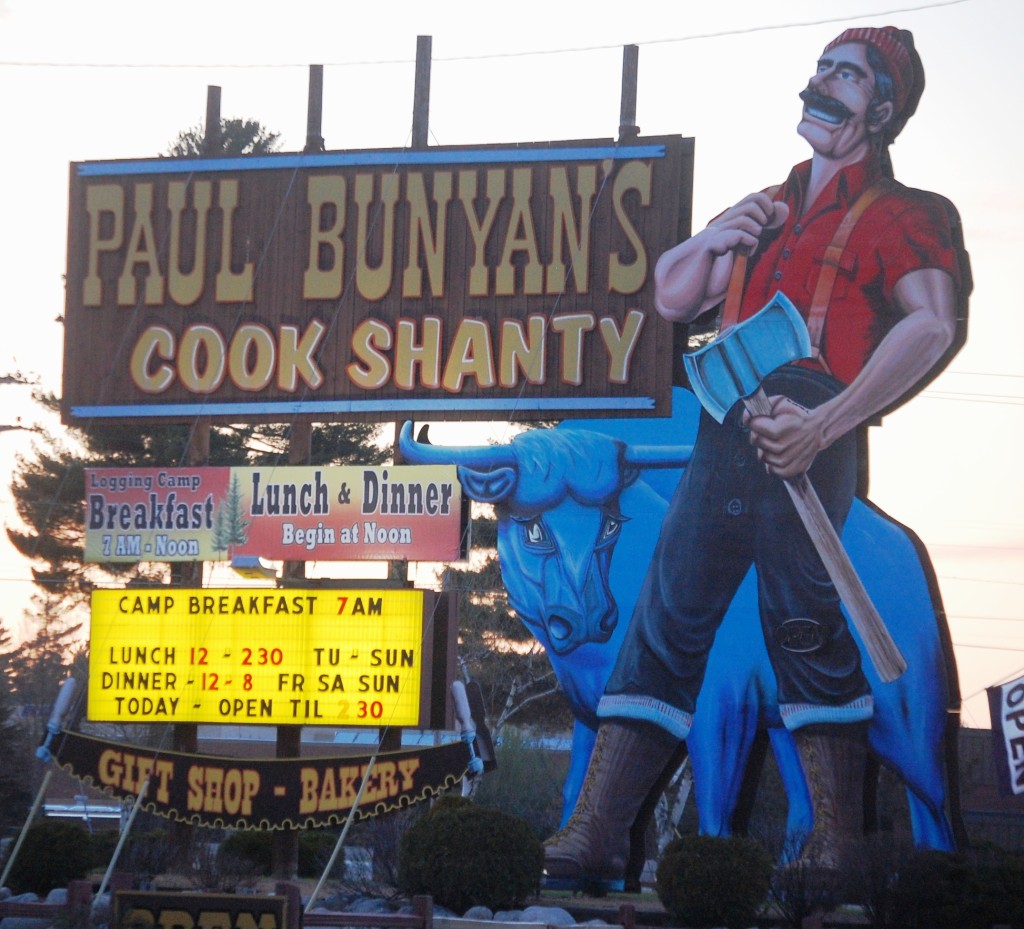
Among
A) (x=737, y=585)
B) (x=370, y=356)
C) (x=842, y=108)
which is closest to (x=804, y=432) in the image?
(x=737, y=585)

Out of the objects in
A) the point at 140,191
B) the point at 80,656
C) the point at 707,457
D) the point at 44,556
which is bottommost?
the point at 80,656

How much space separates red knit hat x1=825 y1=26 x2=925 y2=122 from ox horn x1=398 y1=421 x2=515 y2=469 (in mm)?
6757

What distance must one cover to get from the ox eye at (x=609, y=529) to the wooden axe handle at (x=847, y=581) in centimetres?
226

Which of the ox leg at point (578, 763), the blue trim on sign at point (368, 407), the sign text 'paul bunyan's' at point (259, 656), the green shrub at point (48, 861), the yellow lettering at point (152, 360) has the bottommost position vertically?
the green shrub at point (48, 861)

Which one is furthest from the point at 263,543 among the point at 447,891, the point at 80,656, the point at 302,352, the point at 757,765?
the point at 80,656

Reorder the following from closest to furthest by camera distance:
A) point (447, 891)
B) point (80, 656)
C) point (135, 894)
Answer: point (135, 894), point (447, 891), point (80, 656)

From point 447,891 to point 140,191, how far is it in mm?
10095

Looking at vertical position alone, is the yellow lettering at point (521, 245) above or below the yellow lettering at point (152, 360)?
above

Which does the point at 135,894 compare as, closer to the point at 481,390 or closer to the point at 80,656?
the point at 481,390

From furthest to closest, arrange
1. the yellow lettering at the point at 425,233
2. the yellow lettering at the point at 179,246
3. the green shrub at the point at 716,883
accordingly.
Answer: the yellow lettering at the point at 179,246 < the yellow lettering at the point at 425,233 < the green shrub at the point at 716,883

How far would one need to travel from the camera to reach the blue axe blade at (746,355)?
1959 centimetres

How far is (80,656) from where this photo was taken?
40750mm

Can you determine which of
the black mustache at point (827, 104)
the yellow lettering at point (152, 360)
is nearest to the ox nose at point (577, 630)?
the yellow lettering at point (152, 360)

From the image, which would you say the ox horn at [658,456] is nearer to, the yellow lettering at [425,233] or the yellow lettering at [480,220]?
the yellow lettering at [480,220]
